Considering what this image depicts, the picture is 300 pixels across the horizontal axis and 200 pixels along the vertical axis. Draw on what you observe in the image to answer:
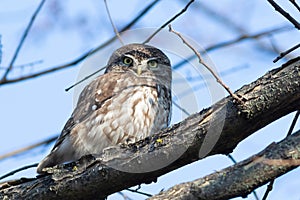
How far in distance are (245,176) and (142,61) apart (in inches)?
129

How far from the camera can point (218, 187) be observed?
8.77ft

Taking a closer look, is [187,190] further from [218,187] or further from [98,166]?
[98,166]

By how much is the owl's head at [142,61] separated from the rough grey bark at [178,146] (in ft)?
7.12

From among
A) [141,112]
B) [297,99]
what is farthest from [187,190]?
[141,112]

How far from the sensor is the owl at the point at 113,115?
189 inches

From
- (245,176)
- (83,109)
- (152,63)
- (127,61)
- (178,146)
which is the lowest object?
(245,176)

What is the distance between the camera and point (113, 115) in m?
4.86

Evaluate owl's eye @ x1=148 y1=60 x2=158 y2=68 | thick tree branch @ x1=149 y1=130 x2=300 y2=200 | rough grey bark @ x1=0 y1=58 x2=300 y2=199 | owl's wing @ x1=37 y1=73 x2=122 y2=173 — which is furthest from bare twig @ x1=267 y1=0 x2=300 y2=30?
owl's eye @ x1=148 y1=60 x2=158 y2=68

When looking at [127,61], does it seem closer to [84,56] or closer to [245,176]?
[84,56]

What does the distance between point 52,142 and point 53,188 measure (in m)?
1.53

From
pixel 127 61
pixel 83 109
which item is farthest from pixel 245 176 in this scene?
pixel 127 61

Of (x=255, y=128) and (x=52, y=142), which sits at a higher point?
(x=52, y=142)

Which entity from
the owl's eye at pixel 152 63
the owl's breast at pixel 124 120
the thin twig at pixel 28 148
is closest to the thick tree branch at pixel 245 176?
the owl's breast at pixel 124 120

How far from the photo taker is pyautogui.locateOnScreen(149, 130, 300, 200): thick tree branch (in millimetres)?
2652
